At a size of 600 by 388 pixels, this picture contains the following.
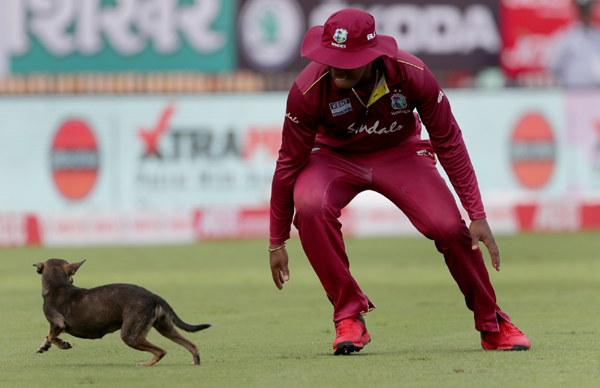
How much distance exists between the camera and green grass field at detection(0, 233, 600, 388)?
197 inches

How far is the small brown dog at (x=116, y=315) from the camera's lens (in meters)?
5.41

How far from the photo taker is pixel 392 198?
6129mm

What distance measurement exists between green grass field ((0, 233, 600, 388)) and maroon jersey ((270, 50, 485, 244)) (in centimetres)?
93

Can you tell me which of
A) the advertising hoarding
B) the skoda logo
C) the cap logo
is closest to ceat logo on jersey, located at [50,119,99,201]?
the advertising hoarding

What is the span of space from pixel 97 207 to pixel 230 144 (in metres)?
3.72

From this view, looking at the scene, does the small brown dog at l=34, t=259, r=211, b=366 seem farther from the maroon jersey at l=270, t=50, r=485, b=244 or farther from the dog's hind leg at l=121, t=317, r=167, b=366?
the maroon jersey at l=270, t=50, r=485, b=244

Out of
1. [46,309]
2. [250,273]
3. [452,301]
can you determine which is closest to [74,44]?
[250,273]

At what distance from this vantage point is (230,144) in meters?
25.0

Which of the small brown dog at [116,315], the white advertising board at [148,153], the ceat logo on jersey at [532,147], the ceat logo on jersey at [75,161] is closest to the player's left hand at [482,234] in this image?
the small brown dog at [116,315]

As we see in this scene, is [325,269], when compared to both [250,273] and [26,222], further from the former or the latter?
[26,222]

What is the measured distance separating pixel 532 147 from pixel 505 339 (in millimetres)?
20403

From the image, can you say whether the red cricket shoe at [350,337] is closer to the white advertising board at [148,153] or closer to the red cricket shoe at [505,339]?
the red cricket shoe at [505,339]

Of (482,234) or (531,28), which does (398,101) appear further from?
(531,28)

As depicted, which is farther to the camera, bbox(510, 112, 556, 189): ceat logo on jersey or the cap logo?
bbox(510, 112, 556, 189): ceat logo on jersey
